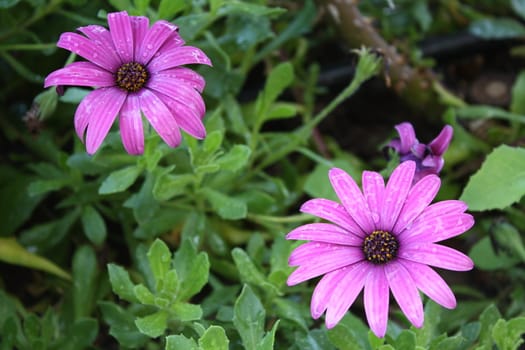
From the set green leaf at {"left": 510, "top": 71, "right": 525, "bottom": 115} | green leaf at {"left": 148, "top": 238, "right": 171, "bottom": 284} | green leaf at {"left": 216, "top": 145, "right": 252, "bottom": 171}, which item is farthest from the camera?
green leaf at {"left": 510, "top": 71, "right": 525, "bottom": 115}

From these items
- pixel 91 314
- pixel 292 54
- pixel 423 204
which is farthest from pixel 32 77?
pixel 423 204

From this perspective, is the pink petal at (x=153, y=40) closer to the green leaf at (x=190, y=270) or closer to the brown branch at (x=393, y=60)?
the green leaf at (x=190, y=270)

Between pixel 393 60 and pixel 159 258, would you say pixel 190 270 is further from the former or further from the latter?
pixel 393 60

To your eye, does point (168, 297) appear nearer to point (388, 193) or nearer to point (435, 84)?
point (388, 193)

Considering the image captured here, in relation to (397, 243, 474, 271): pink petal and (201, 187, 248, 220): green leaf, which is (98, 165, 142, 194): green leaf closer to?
(201, 187, 248, 220): green leaf

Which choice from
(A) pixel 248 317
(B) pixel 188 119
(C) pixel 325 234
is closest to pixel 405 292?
(C) pixel 325 234

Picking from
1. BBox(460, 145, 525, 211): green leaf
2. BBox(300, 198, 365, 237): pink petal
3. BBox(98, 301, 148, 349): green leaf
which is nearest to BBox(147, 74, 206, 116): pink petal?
BBox(300, 198, 365, 237): pink petal

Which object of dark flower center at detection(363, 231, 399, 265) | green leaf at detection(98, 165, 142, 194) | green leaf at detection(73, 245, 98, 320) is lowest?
green leaf at detection(73, 245, 98, 320)
